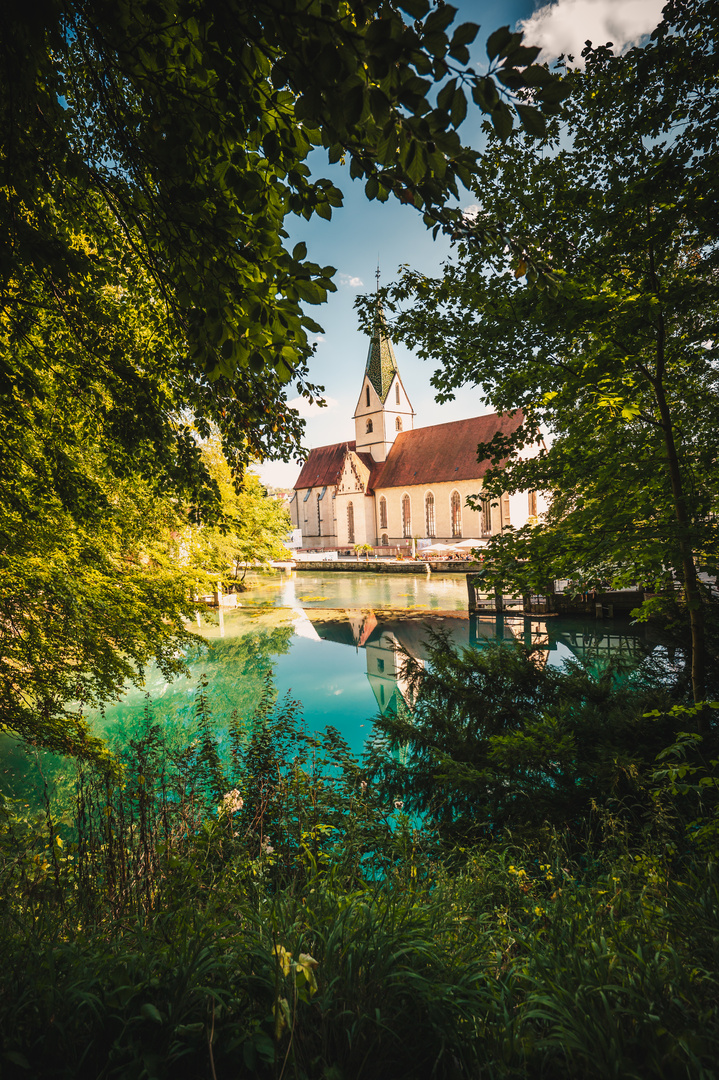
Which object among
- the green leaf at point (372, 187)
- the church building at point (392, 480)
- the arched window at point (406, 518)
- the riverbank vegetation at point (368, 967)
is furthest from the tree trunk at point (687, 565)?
the arched window at point (406, 518)

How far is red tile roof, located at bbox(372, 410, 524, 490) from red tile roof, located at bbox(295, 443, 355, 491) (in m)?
6.60

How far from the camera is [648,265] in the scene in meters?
4.34

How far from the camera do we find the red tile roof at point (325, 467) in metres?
60.3

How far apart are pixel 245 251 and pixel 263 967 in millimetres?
2441

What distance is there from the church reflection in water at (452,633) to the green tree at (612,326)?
25.0ft

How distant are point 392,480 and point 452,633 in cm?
3941

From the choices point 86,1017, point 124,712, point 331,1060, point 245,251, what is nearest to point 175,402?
point 245,251

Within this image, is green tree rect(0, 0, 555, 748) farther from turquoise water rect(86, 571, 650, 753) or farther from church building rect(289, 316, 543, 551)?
church building rect(289, 316, 543, 551)

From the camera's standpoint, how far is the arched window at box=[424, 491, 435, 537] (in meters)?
49.7

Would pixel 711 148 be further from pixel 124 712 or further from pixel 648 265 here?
pixel 124 712

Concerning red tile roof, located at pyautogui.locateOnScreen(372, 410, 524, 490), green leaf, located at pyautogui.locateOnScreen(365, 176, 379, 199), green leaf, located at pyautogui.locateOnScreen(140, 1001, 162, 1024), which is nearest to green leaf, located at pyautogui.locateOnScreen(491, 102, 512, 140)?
green leaf, located at pyautogui.locateOnScreen(365, 176, 379, 199)

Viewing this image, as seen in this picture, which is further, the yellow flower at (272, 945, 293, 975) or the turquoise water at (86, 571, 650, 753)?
the turquoise water at (86, 571, 650, 753)

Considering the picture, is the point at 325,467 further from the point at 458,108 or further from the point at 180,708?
the point at 458,108

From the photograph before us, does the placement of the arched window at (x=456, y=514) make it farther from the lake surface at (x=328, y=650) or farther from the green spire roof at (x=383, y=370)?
the lake surface at (x=328, y=650)
